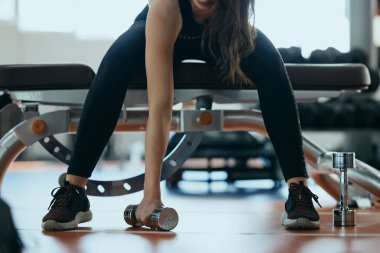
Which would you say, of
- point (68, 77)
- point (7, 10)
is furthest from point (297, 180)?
point (7, 10)

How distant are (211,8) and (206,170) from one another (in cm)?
206

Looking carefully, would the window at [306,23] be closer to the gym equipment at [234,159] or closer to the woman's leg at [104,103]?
the gym equipment at [234,159]

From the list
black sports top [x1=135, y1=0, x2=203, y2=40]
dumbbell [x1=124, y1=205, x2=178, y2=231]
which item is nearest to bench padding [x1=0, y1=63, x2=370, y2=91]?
black sports top [x1=135, y1=0, x2=203, y2=40]

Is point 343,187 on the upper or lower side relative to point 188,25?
lower

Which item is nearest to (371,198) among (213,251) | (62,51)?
(213,251)

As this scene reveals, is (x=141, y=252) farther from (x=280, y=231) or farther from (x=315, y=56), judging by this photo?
(x=315, y=56)

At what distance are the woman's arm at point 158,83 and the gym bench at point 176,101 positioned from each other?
17cm

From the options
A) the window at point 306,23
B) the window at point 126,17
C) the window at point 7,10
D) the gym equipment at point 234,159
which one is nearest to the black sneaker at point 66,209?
the gym equipment at point 234,159

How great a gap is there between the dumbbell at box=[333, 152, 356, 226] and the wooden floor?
3cm

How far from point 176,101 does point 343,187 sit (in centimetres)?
56

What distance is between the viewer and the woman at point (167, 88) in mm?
1685

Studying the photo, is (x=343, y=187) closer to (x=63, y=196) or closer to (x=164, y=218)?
(x=164, y=218)

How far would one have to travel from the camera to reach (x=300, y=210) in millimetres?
1659

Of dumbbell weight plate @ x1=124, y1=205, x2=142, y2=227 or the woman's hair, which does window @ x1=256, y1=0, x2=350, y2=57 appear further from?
dumbbell weight plate @ x1=124, y1=205, x2=142, y2=227
